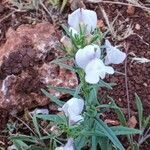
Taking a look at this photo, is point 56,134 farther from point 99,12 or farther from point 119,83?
point 99,12

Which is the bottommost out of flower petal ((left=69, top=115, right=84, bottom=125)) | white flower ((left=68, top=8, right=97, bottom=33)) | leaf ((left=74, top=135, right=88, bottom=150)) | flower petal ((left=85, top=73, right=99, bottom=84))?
leaf ((left=74, top=135, right=88, bottom=150))

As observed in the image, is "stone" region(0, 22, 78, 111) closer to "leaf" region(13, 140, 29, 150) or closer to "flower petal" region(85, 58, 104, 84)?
"leaf" region(13, 140, 29, 150)

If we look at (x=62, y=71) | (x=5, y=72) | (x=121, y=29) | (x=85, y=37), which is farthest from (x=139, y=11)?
(x=85, y=37)

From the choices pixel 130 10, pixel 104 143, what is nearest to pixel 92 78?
pixel 104 143

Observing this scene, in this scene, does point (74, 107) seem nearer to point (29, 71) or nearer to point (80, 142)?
point (80, 142)

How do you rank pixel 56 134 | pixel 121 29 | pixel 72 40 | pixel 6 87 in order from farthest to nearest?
pixel 121 29 → pixel 6 87 → pixel 56 134 → pixel 72 40

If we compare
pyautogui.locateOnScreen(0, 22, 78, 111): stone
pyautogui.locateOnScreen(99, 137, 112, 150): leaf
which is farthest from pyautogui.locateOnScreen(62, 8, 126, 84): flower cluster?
pyautogui.locateOnScreen(0, 22, 78, 111): stone
